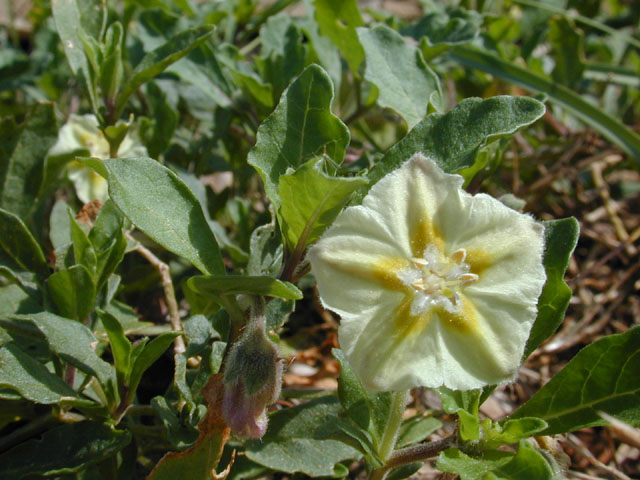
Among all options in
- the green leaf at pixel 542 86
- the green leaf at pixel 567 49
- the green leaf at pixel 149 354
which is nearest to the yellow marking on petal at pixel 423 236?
the green leaf at pixel 149 354

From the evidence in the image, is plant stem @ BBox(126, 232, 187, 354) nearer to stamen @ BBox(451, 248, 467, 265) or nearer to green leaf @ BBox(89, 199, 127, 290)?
green leaf @ BBox(89, 199, 127, 290)

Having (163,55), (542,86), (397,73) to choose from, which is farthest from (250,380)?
(542,86)

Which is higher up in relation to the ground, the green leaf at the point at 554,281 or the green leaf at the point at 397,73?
the green leaf at the point at 397,73

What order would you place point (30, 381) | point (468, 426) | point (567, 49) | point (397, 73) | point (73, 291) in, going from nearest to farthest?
point (468, 426)
point (30, 381)
point (73, 291)
point (397, 73)
point (567, 49)

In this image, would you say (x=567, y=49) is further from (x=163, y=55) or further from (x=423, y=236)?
(x=423, y=236)

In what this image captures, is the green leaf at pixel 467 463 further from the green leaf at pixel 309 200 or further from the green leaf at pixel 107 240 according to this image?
the green leaf at pixel 107 240

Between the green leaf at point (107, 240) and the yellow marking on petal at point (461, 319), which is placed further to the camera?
the green leaf at point (107, 240)

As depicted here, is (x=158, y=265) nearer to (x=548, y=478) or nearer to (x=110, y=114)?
(x=110, y=114)
